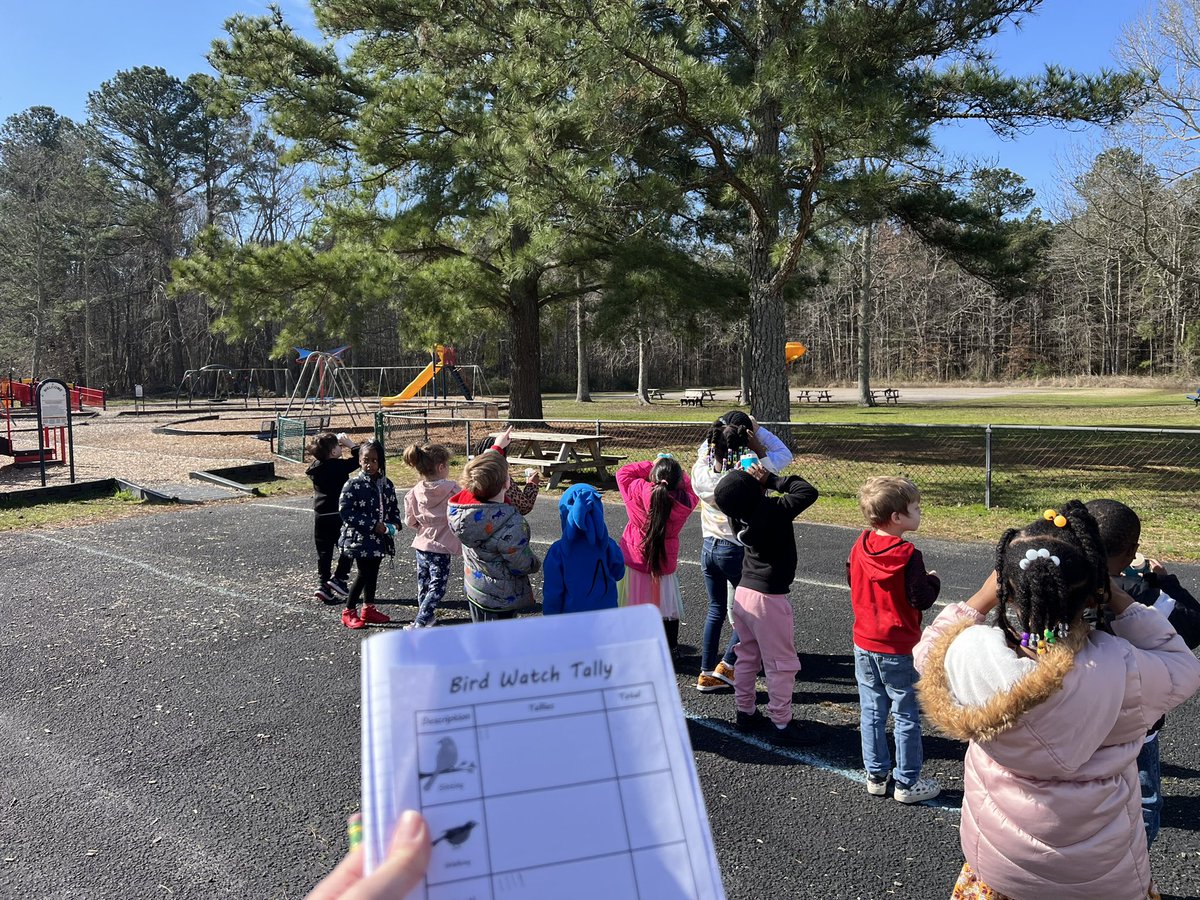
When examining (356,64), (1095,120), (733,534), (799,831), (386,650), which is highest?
(356,64)

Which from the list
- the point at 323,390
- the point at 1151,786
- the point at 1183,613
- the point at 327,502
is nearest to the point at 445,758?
the point at 1183,613

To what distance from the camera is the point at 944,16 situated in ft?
35.4

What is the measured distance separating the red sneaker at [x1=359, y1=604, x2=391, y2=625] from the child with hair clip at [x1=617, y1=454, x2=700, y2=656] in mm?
2036

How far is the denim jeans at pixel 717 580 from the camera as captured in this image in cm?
472

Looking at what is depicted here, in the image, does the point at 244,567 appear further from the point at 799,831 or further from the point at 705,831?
the point at 705,831

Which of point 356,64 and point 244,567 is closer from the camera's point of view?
point 244,567

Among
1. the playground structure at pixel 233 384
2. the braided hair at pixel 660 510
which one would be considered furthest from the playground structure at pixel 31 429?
the braided hair at pixel 660 510

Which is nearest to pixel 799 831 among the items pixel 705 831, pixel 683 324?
pixel 705 831

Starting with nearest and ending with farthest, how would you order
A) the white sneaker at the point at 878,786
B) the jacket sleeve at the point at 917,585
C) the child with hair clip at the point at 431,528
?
the jacket sleeve at the point at 917,585, the white sneaker at the point at 878,786, the child with hair clip at the point at 431,528

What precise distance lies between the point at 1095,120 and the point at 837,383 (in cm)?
4660

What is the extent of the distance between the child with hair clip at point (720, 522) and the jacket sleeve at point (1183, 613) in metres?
2.01

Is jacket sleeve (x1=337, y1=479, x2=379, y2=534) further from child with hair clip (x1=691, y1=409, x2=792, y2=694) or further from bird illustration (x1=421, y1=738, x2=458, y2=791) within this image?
bird illustration (x1=421, y1=738, x2=458, y2=791)

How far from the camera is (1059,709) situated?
1980 millimetres

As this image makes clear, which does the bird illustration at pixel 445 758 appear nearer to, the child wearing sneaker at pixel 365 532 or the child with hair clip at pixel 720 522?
the child with hair clip at pixel 720 522
